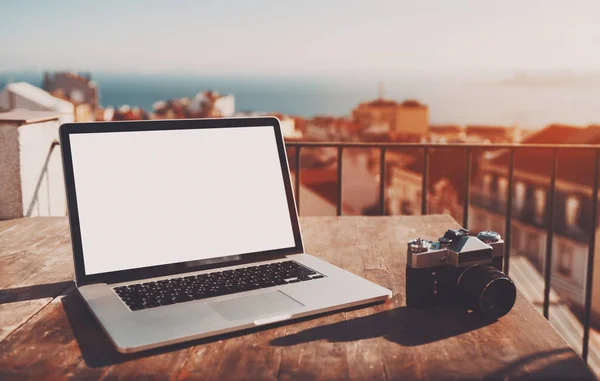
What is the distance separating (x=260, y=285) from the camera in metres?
1.04

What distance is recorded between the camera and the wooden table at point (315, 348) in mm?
760

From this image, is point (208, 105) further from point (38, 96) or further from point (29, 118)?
point (29, 118)

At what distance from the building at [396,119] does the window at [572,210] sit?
10579mm

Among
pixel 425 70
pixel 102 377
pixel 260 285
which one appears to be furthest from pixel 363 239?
pixel 425 70

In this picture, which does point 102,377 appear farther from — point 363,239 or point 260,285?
point 363,239

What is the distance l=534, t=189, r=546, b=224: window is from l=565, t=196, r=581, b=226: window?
0.99 m

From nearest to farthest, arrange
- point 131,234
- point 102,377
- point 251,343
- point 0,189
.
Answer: point 102,377 → point 251,343 → point 131,234 → point 0,189

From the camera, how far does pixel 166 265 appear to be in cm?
110

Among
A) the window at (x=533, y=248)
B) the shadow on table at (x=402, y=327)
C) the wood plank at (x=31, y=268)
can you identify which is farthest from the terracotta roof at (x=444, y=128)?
the shadow on table at (x=402, y=327)

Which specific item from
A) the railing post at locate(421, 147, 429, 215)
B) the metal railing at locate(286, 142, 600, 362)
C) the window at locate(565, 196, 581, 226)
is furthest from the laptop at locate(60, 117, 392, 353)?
the window at locate(565, 196, 581, 226)

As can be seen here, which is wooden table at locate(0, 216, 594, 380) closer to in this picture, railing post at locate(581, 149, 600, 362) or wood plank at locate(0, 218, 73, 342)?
wood plank at locate(0, 218, 73, 342)

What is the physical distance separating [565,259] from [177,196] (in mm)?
25233

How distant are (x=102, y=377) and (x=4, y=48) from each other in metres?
52.6

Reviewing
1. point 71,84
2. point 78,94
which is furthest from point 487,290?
point 71,84
